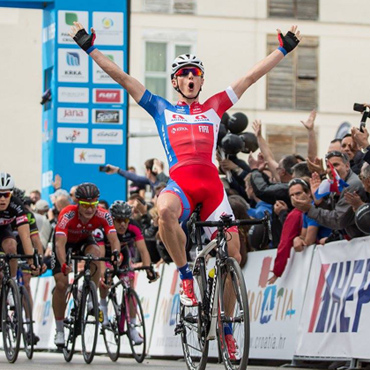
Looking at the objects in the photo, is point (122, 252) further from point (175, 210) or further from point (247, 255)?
point (175, 210)

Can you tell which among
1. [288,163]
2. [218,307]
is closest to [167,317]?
[288,163]

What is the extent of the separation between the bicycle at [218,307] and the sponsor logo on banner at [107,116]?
39.1 ft

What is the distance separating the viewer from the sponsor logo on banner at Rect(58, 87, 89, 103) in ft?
73.5

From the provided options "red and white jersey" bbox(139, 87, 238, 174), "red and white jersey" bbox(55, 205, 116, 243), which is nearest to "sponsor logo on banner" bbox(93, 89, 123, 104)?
"red and white jersey" bbox(55, 205, 116, 243)

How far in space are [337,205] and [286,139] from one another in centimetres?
3196

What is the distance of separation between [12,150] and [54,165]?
22.4 meters

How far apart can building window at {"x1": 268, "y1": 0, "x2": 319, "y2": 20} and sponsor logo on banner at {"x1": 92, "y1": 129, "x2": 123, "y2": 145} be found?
22.4 m

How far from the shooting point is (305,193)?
43.4 feet

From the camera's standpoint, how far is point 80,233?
52.5 feet

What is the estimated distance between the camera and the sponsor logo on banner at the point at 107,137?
882 inches

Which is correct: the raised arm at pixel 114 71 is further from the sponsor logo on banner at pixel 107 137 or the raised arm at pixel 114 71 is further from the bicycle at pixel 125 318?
the sponsor logo on banner at pixel 107 137

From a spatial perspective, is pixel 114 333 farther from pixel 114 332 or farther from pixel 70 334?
pixel 70 334

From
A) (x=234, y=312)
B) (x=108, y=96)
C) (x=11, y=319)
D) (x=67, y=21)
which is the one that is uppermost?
(x=67, y=21)

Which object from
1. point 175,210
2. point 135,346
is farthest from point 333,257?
point 135,346
